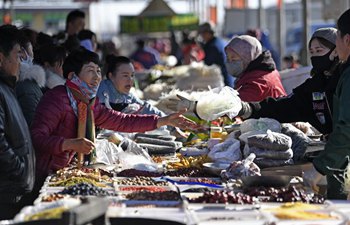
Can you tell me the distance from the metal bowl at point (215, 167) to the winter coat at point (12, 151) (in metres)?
1.25

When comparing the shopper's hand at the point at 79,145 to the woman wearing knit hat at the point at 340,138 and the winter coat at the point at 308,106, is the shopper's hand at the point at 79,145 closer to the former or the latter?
the woman wearing knit hat at the point at 340,138

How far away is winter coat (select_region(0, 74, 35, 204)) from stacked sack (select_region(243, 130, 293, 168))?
5.27 feet

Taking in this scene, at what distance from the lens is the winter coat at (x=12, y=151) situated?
6191mm

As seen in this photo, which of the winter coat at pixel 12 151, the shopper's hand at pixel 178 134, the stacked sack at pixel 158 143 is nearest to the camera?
the winter coat at pixel 12 151

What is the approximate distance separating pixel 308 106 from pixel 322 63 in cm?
39

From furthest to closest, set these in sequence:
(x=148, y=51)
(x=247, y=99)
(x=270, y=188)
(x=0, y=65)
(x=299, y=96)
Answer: (x=148, y=51), (x=247, y=99), (x=299, y=96), (x=0, y=65), (x=270, y=188)

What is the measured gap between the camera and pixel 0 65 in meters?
6.54

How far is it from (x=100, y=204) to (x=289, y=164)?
2.68 metres

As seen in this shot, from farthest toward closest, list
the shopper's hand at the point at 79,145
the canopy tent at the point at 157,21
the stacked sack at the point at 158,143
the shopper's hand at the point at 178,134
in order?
1. the canopy tent at the point at 157,21
2. the shopper's hand at the point at 178,134
3. the stacked sack at the point at 158,143
4. the shopper's hand at the point at 79,145

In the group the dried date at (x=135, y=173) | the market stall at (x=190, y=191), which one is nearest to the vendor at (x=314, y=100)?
the market stall at (x=190, y=191)

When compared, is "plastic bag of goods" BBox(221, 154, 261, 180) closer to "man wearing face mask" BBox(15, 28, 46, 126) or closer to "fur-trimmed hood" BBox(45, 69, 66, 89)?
"man wearing face mask" BBox(15, 28, 46, 126)

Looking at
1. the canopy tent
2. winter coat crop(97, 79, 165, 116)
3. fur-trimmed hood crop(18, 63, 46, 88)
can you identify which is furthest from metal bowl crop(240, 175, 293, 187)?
the canopy tent

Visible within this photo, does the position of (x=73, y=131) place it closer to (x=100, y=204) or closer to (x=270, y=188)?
(x=270, y=188)

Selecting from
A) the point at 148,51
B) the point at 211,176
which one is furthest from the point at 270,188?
the point at 148,51
